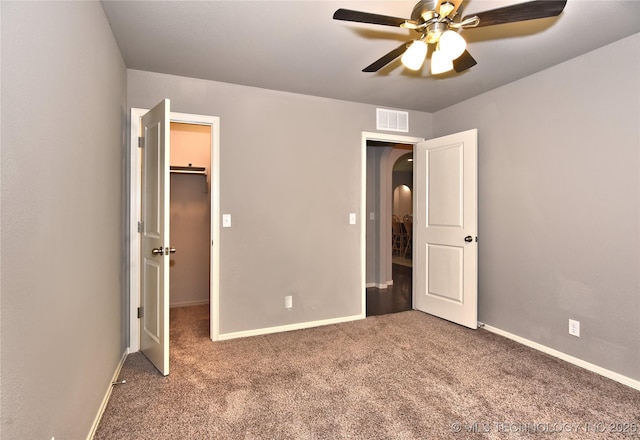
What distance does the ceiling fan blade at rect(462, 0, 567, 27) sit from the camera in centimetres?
143

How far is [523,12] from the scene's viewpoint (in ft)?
5.01

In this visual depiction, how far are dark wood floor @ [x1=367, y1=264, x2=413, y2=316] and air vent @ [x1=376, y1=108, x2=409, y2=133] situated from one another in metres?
2.25

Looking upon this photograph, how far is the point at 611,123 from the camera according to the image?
2.45 metres

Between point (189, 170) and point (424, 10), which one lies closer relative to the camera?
point (424, 10)

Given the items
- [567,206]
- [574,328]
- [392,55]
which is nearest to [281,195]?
[392,55]

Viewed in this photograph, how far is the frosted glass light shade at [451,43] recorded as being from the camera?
5.42ft

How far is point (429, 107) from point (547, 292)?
235 cm

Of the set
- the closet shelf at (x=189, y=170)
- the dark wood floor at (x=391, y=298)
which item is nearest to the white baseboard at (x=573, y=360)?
the dark wood floor at (x=391, y=298)

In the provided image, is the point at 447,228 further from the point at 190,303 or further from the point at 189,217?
the point at 190,303

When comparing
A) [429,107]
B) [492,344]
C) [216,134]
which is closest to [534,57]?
[429,107]

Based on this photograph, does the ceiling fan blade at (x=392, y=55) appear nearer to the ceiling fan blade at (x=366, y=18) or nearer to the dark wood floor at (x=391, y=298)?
the ceiling fan blade at (x=366, y=18)

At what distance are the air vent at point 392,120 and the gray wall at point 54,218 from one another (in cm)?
272

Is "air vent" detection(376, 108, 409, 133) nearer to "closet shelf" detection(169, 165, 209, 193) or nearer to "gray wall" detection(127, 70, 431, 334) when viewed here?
"gray wall" detection(127, 70, 431, 334)

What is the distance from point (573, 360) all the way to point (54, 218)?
11.8ft
